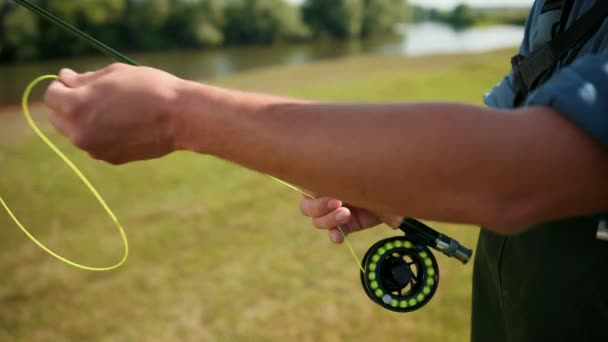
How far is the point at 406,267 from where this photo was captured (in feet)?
5.11

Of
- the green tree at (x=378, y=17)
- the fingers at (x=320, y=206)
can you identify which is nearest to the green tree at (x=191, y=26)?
the green tree at (x=378, y=17)

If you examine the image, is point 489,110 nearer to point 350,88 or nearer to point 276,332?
point 276,332

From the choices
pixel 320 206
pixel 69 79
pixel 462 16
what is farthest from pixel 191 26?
pixel 462 16

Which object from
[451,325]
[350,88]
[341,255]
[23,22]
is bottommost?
[23,22]

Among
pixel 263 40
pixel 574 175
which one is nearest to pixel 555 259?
pixel 574 175

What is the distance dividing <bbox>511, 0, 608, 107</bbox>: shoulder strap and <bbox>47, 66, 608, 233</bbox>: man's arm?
0.39 meters

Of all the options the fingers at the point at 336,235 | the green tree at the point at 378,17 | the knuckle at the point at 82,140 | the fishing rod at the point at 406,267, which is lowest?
the green tree at the point at 378,17

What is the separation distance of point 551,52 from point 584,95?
18.8 inches

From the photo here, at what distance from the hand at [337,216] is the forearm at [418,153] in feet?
2.03

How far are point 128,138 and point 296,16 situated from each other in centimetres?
4156

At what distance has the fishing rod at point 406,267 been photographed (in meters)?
1.51

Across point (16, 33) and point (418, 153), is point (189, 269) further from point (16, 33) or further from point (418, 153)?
point (16, 33)

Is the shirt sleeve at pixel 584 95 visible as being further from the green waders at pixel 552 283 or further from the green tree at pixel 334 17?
the green tree at pixel 334 17

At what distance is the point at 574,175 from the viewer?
70 cm
